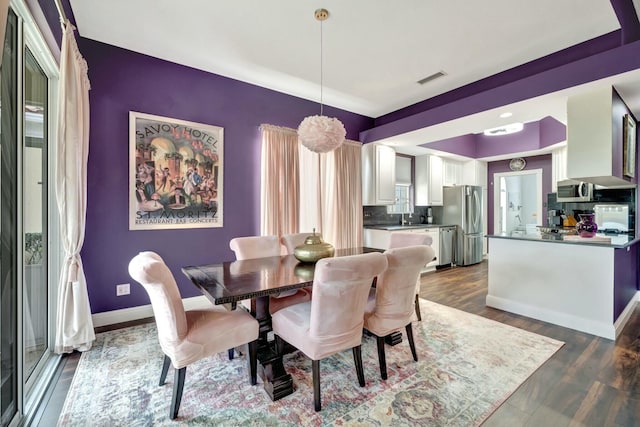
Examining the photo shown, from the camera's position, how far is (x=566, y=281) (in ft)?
9.59

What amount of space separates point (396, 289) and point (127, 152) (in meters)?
3.00

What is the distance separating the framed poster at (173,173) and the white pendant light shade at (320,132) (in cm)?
146

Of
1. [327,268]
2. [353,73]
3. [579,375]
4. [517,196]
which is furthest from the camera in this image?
[517,196]

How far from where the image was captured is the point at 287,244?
125 inches

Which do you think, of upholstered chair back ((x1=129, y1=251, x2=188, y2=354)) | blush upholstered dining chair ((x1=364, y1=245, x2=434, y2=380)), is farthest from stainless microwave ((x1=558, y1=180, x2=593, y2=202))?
upholstered chair back ((x1=129, y1=251, x2=188, y2=354))

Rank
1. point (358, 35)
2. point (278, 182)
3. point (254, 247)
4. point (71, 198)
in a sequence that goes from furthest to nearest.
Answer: point (278, 182)
point (254, 247)
point (358, 35)
point (71, 198)

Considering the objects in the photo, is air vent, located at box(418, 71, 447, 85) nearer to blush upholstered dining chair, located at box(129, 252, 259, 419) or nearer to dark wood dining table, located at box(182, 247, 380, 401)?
dark wood dining table, located at box(182, 247, 380, 401)

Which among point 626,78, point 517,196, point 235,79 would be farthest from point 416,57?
point 517,196

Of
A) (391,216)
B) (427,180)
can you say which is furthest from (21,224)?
(427,180)

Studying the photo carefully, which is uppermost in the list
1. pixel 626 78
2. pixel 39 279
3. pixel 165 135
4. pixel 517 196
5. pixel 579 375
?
pixel 626 78

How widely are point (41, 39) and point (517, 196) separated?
8903 millimetres

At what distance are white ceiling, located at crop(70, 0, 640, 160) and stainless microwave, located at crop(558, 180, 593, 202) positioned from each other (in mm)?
1956

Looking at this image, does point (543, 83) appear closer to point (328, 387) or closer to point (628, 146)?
point (628, 146)

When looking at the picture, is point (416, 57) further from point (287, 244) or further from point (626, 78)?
point (287, 244)
